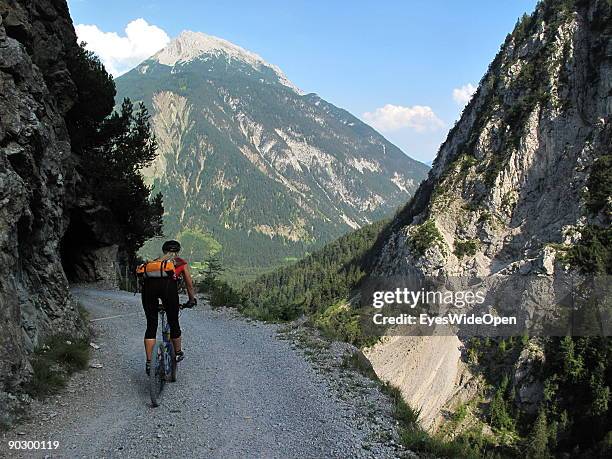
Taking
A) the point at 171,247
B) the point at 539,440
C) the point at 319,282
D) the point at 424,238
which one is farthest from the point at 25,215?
the point at 319,282

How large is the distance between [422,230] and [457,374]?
3923 cm

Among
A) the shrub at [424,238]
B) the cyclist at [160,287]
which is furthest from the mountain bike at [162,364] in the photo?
the shrub at [424,238]

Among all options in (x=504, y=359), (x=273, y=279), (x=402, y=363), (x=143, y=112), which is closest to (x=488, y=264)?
(x=504, y=359)

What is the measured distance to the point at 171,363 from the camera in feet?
31.1

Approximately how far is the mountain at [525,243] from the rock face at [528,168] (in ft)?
0.92

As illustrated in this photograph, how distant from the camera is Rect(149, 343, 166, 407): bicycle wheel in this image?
816 cm

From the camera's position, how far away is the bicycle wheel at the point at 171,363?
9.24 m

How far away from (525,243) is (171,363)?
95614 mm

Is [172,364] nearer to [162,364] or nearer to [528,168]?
[162,364]

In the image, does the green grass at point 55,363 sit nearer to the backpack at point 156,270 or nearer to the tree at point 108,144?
the backpack at point 156,270

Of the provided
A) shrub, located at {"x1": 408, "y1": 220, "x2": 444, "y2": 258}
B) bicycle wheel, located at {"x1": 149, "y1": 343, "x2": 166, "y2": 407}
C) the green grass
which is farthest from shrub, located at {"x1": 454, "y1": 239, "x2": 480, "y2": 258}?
bicycle wheel, located at {"x1": 149, "y1": 343, "x2": 166, "y2": 407}

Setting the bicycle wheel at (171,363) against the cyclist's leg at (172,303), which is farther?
the bicycle wheel at (171,363)

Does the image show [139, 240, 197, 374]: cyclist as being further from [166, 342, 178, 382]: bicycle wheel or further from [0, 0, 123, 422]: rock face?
[0, 0, 123, 422]: rock face

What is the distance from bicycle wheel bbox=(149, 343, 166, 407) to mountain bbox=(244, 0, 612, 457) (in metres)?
38.6
